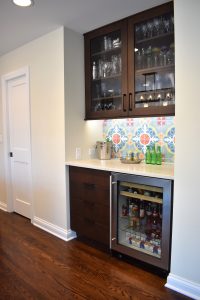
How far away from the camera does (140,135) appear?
110 inches

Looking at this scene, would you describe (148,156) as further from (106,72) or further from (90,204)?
(106,72)

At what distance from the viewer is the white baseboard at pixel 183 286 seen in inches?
70.8

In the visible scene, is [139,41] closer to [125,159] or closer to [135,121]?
[135,121]

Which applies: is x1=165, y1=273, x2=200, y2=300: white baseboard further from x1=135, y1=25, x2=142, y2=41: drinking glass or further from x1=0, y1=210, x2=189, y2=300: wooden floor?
x1=135, y1=25, x2=142, y2=41: drinking glass

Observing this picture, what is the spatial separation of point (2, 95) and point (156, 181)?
277 cm

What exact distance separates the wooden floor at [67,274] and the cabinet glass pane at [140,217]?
22cm

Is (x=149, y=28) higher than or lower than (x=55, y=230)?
higher

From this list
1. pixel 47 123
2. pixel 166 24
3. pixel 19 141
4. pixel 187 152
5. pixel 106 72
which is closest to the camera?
pixel 187 152

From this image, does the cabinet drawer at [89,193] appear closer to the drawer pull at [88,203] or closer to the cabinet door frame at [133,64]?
the drawer pull at [88,203]

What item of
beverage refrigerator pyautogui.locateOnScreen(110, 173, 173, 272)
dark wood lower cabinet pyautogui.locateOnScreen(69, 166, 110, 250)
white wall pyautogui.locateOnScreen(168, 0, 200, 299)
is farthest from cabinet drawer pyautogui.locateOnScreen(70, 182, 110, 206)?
white wall pyautogui.locateOnScreen(168, 0, 200, 299)

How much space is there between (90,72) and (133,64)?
614 millimetres

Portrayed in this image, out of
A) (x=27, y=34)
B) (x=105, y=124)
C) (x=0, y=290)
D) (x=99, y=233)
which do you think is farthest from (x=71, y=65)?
Result: (x=0, y=290)

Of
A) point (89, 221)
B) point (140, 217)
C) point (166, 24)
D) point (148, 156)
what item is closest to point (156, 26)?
point (166, 24)

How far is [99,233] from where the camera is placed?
8.14ft
